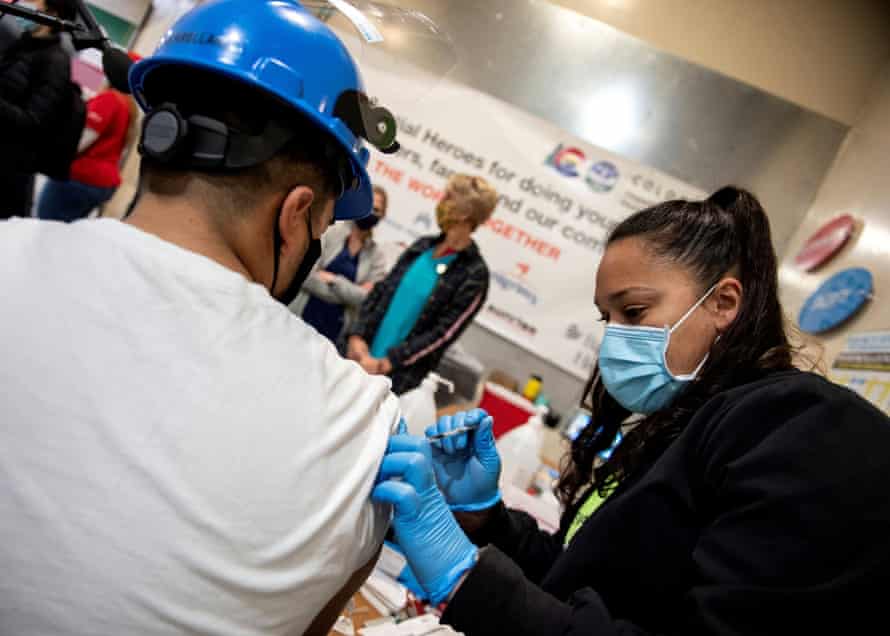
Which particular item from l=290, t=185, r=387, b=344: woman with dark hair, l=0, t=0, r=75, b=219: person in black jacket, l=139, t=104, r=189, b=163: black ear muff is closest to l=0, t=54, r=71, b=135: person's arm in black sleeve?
l=0, t=0, r=75, b=219: person in black jacket

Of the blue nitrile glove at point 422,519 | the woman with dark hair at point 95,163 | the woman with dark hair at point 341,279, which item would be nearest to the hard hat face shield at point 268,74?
the blue nitrile glove at point 422,519

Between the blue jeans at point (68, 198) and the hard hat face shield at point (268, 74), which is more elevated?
the hard hat face shield at point (268, 74)

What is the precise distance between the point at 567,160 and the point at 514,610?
3171mm

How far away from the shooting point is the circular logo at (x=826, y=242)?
8.82 ft

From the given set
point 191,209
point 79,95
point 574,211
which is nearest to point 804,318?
point 574,211

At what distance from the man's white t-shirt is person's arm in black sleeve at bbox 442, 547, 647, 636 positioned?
24 centimetres

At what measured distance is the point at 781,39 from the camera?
3371mm

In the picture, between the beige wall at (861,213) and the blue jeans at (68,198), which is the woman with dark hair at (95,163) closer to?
the blue jeans at (68,198)

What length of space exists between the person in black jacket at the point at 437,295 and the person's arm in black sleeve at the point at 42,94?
165cm

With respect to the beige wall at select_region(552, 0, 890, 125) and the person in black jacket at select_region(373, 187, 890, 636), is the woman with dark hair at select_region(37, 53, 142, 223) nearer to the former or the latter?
the beige wall at select_region(552, 0, 890, 125)

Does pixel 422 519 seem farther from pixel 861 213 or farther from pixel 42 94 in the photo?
pixel 861 213

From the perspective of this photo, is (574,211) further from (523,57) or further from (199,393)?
(199,393)

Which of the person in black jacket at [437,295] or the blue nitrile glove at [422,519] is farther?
the person in black jacket at [437,295]

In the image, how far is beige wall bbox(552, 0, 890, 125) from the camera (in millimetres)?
Result: 3318
